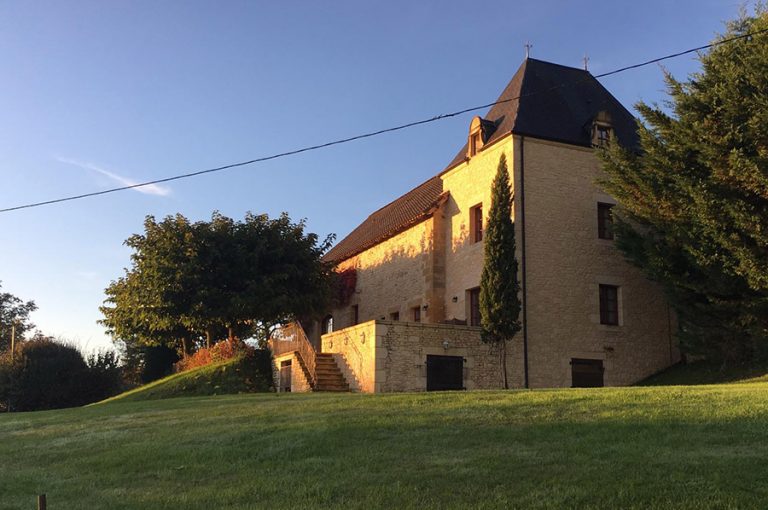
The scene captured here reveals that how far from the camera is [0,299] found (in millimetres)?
59562

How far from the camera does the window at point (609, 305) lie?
23.1 m

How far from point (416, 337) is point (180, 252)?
1131 cm

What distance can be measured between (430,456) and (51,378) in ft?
92.8

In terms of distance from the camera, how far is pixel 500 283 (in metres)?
20.8

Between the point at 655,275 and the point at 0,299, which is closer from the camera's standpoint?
the point at 655,275

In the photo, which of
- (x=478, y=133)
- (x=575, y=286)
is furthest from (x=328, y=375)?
(x=478, y=133)

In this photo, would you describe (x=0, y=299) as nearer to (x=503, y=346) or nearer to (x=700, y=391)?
(x=503, y=346)

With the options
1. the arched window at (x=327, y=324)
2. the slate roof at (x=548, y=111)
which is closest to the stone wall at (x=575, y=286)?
the slate roof at (x=548, y=111)

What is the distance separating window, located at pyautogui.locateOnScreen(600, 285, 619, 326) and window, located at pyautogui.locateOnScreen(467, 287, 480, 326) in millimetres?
3964

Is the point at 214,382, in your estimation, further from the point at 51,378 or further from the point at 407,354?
the point at 51,378

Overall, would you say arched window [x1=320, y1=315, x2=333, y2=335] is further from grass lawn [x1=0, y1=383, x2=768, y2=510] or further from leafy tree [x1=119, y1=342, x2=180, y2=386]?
grass lawn [x1=0, y1=383, x2=768, y2=510]

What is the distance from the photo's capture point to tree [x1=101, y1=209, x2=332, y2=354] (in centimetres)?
2661

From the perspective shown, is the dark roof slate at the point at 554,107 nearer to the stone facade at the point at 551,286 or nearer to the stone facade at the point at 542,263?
the stone facade at the point at 542,263

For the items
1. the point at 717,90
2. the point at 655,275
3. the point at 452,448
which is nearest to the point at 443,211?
the point at 655,275
